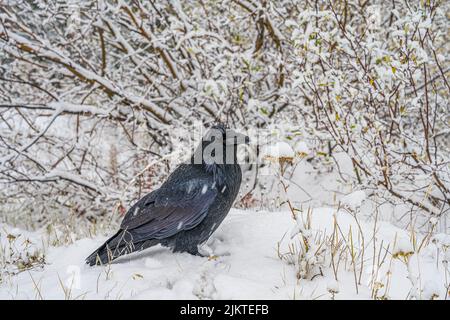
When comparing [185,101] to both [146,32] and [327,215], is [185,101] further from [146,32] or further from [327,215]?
[327,215]

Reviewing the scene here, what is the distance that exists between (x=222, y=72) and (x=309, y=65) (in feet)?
4.99

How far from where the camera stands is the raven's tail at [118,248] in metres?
2.55

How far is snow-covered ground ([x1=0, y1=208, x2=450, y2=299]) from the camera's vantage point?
6.54 ft

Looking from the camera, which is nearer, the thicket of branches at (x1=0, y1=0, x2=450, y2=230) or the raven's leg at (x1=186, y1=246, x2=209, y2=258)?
the raven's leg at (x1=186, y1=246, x2=209, y2=258)

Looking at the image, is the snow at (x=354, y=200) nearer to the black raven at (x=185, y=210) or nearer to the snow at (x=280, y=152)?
the snow at (x=280, y=152)

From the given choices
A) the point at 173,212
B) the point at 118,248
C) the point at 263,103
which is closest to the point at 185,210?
the point at 173,212

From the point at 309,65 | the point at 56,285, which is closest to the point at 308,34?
the point at 309,65

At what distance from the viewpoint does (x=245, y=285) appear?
6.71 feet

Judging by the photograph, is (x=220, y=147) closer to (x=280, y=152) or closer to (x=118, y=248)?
(x=280, y=152)

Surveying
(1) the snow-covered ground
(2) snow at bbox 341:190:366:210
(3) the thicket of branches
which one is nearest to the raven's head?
(1) the snow-covered ground

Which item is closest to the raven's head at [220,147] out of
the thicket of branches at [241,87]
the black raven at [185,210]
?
the black raven at [185,210]

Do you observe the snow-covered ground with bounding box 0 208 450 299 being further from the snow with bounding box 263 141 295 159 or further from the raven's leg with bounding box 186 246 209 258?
the snow with bounding box 263 141 295 159

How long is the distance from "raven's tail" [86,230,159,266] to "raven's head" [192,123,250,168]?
24.1 inches
